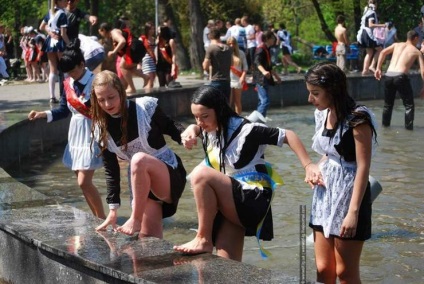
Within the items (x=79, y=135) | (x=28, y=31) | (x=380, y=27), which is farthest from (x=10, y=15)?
(x=79, y=135)

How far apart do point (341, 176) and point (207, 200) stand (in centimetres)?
73

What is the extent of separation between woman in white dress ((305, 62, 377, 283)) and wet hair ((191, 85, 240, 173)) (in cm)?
56

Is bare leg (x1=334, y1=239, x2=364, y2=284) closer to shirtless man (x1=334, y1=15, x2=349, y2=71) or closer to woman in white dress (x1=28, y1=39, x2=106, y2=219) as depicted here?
woman in white dress (x1=28, y1=39, x2=106, y2=219)

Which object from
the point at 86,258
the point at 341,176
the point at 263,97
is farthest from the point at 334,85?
the point at 263,97

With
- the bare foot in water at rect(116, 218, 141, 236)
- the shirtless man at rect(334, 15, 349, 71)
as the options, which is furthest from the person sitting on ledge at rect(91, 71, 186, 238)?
the shirtless man at rect(334, 15, 349, 71)

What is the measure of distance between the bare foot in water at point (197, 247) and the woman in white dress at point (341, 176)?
60 centimetres

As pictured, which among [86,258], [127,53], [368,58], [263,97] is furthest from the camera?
[368,58]

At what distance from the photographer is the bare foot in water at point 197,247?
572cm

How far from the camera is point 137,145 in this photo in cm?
656

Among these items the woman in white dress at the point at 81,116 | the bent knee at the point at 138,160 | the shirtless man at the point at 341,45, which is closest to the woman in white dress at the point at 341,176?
the bent knee at the point at 138,160

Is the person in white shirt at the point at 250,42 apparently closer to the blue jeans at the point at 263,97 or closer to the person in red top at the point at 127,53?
the person in red top at the point at 127,53

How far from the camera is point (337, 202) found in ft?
18.5

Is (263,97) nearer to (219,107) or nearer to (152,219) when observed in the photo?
(152,219)

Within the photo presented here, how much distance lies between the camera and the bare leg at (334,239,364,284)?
561cm
